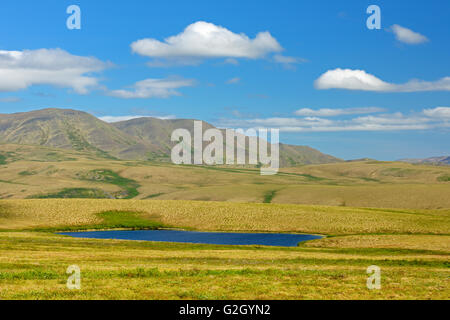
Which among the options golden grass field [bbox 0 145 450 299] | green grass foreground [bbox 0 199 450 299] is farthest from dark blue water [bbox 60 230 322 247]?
green grass foreground [bbox 0 199 450 299]

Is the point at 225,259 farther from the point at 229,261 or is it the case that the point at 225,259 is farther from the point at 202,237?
the point at 202,237

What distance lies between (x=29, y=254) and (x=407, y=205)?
173 m

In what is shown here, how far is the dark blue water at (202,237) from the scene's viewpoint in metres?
95.2

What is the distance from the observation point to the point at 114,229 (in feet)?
379

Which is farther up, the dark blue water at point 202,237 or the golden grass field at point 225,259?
the golden grass field at point 225,259

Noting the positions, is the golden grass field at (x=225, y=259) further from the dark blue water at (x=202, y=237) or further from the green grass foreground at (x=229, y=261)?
the dark blue water at (x=202, y=237)

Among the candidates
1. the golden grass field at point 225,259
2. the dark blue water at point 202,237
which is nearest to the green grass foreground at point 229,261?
the golden grass field at point 225,259

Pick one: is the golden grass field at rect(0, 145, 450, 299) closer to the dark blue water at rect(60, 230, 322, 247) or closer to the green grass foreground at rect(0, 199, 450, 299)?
the green grass foreground at rect(0, 199, 450, 299)

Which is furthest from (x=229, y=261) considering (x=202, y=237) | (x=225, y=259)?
(x=202, y=237)

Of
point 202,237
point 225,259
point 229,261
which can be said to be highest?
point 229,261

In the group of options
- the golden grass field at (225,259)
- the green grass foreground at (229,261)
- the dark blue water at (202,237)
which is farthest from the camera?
the dark blue water at (202,237)

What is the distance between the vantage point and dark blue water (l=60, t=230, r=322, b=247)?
95188mm

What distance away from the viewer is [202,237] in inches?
3999

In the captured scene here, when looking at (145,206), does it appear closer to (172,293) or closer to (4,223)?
(4,223)
